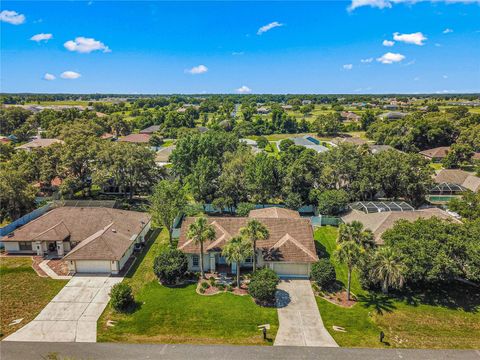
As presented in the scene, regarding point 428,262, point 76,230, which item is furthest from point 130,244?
point 428,262

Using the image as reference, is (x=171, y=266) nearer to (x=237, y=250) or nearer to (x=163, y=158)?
(x=237, y=250)

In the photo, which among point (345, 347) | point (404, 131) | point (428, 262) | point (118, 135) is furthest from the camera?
point (118, 135)

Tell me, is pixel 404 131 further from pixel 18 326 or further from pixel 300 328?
pixel 18 326

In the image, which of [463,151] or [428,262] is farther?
[463,151]

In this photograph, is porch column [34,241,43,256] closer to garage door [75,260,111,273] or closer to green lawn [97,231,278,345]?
garage door [75,260,111,273]

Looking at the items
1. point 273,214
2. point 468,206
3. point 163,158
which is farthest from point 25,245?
point 468,206

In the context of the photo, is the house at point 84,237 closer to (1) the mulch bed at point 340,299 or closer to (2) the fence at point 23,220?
(2) the fence at point 23,220

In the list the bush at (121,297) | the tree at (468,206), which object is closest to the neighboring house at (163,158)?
the bush at (121,297)
